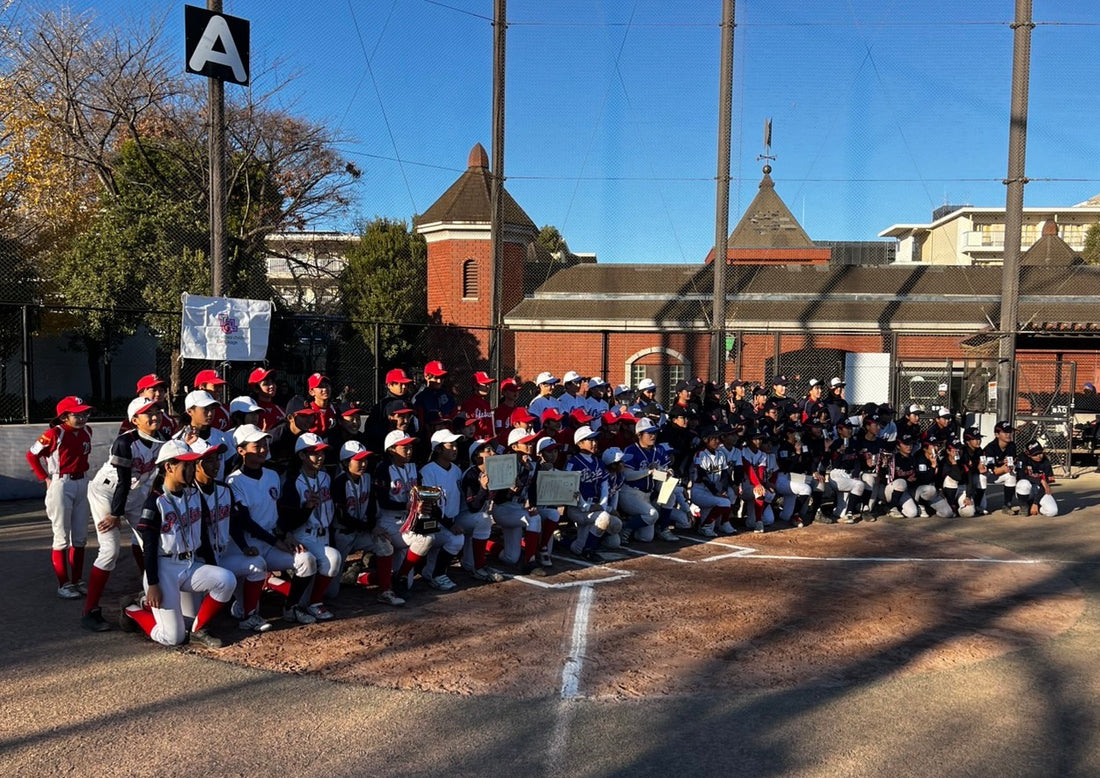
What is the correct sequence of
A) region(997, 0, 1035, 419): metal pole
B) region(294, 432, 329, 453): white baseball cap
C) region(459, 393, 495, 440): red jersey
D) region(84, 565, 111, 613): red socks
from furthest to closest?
1. region(997, 0, 1035, 419): metal pole
2. region(459, 393, 495, 440): red jersey
3. region(294, 432, 329, 453): white baseball cap
4. region(84, 565, 111, 613): red socks

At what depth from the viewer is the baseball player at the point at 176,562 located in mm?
5742

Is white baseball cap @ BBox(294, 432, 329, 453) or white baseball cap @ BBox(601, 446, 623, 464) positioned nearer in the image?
white baseball cap @ BBox(294, 432, 329, 453)

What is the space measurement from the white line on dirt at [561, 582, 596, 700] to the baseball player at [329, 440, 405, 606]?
4.83 ft

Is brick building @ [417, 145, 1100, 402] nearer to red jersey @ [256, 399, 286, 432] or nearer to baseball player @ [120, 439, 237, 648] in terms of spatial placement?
red jersey @ [256, 399, 286, 432]

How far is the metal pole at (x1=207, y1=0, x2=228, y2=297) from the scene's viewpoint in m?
11.1

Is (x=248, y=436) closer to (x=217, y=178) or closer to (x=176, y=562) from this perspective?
(x=176, y=562)

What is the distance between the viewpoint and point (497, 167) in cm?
1599

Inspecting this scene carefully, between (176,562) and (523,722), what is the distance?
2.71 m

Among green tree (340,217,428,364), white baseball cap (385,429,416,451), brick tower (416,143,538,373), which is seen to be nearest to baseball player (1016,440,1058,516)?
white baseball cap (385,429,416,451)

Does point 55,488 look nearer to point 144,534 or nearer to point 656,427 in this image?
point 144,534

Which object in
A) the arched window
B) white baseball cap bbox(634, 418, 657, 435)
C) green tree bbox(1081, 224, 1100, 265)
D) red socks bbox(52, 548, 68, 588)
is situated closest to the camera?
red socks bbox(52, 548, 68, 588)

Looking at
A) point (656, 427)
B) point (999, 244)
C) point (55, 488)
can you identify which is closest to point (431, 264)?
point (656, 427)

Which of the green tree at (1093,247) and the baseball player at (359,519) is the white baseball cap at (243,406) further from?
the green tree at (1093,247)

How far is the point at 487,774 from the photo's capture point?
4.12 m
